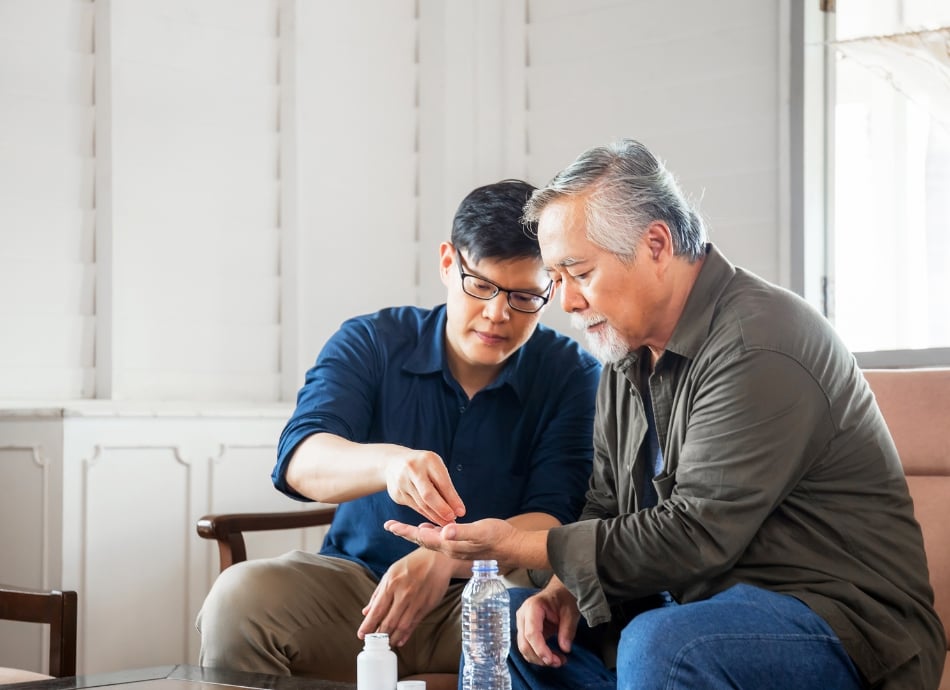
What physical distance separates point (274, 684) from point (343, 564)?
59cm

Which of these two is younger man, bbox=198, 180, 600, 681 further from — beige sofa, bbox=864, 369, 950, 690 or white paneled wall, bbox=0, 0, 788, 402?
white paneled wall, bbox=0, 0, 788, 402

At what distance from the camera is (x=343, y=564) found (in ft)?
7.34

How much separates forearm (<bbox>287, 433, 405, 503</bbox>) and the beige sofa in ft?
3.24

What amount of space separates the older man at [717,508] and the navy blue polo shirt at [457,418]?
0.39 metres

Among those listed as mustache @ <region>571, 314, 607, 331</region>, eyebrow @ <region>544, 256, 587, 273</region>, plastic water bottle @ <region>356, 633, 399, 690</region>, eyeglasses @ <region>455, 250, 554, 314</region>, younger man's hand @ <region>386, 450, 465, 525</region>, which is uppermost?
eyebrow @ <region>544, 256, 587, 273</region>

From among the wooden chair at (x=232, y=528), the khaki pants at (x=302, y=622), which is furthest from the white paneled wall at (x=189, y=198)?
the khaki pants at (x=302, y=622)

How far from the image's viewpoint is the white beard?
1828 millimetres

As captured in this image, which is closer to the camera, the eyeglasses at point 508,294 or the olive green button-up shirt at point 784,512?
A: the olive green button-up shirt at point 784,512

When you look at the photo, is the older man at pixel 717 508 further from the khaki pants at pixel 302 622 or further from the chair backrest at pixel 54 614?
the chair backrest at pixel 54 614

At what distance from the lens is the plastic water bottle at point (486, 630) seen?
5.65 ft

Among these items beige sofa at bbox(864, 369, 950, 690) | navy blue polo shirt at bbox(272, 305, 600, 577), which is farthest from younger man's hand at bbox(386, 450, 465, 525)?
beige sofa at bbox(864, 369, 950, 690)

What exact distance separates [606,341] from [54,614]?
1.13m

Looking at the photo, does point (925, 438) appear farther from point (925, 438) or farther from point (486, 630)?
point (486, 630)

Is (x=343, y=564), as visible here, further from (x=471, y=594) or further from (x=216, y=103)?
(x=216, y=103)
